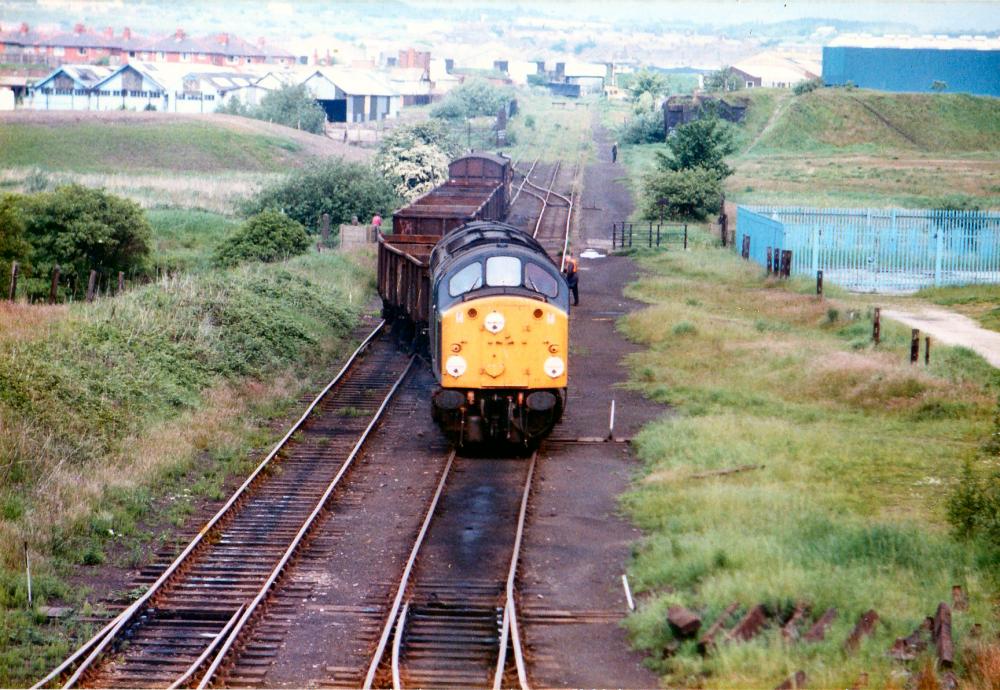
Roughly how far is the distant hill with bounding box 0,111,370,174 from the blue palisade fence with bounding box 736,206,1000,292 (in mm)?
41168

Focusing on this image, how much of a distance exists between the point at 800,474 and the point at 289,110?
285 feet

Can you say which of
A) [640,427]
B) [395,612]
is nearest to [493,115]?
[640,427]

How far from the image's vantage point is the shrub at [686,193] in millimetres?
50219

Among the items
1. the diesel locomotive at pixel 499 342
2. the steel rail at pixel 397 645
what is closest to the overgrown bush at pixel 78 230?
the diesel locomotive at pixel 499 342

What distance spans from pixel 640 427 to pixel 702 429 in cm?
152

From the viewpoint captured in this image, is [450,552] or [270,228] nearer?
[450,552]

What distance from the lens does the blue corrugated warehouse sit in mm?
73938

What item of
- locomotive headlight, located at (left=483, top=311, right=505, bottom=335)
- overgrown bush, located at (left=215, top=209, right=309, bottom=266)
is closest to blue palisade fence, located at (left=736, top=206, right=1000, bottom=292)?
overgrown bush, located at (left=215, top=209, right=309, bottom=266)

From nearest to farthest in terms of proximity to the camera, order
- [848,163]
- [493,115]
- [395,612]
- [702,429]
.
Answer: [395,612]
[702,429]
[848,163]
[493,115]

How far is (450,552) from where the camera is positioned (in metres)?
13.6

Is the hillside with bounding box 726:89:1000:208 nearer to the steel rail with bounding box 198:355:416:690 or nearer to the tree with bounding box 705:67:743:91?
the tree with bounding box 705:67:743:91

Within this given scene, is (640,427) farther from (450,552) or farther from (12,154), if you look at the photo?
(12,154)

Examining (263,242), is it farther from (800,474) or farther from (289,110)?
(289,110)

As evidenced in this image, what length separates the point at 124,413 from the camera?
17719 millimetres
